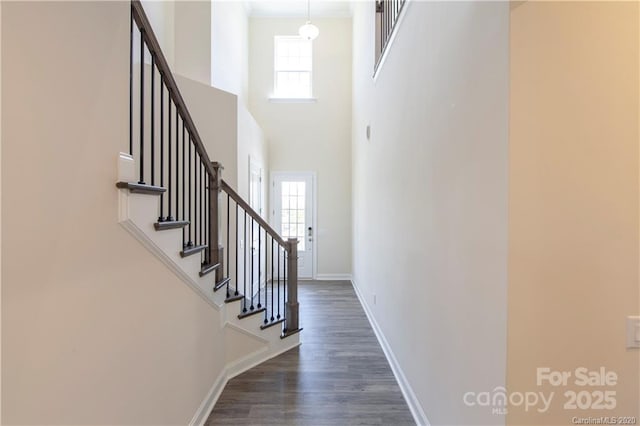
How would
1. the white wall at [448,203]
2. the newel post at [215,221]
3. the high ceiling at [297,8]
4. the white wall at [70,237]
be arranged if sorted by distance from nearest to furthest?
the white wall at [70,237] < the white wall at [448,203] < the newel post at [215,221] < the high ceiling at [297,8]

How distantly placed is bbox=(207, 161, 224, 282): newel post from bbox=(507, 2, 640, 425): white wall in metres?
2.22

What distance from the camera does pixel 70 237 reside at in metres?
1.16

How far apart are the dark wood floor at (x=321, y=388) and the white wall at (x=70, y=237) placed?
987 mm

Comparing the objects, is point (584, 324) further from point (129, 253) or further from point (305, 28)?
point (305, 28)

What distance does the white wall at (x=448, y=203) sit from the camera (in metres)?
1.35

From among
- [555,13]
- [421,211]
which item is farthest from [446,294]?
[555,13]

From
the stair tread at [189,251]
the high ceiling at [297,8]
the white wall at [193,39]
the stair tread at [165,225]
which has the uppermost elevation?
the high ceiling at [297,8]

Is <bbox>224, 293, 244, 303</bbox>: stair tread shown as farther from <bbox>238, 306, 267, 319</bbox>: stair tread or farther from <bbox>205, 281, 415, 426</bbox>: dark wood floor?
<bbox>205, 281, 415, 426</bbox>: dark wood floor

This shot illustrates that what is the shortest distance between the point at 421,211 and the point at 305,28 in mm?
4580

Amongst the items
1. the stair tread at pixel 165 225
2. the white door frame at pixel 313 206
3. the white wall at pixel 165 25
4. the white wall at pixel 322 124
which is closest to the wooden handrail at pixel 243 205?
the stair tread at pixel 165 225

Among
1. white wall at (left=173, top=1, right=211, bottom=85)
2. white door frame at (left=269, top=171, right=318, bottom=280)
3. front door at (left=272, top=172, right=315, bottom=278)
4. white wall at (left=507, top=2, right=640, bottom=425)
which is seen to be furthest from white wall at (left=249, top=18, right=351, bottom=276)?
white wall at (left=507, top=2, right=640, bottom=425)

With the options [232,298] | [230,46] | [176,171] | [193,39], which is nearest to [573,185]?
[176,171]

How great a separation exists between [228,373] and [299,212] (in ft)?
13.9

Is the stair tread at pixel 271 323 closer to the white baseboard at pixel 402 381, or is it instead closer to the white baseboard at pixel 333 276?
the white baseboard at pixel 402 381
